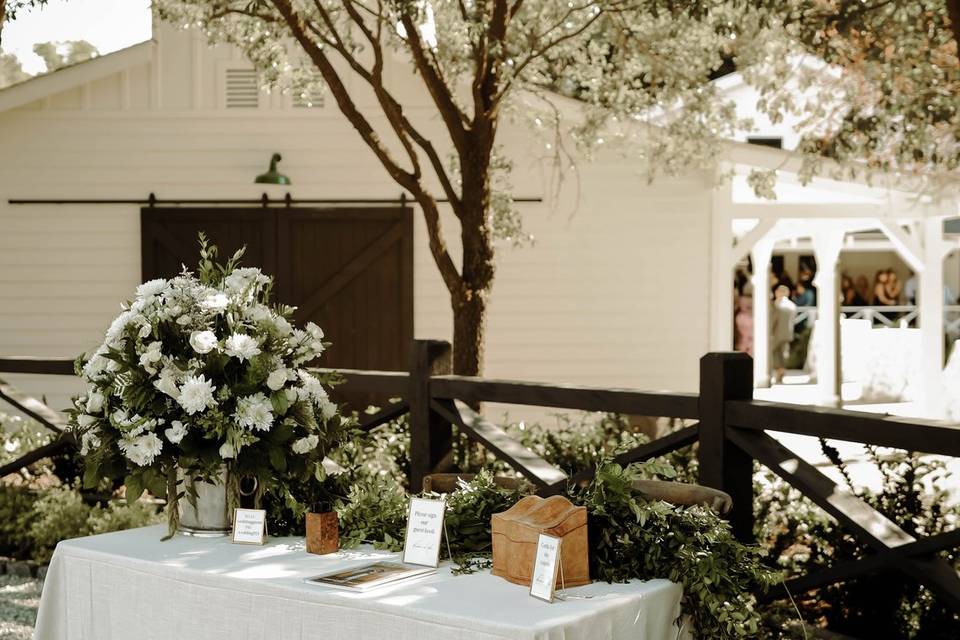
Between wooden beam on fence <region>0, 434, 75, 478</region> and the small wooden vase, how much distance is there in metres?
4.00

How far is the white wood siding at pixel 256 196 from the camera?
11.1 m

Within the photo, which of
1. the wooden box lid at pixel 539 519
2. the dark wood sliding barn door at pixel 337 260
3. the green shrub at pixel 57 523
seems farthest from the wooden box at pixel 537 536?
the dark wood sliding barn door at pixel 337 260

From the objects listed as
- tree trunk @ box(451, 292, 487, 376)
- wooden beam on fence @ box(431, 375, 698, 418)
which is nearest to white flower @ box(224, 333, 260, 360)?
wooden beam on fence @ box(431, 375, 698, 418)

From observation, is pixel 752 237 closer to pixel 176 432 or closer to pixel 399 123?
pixel 399 123

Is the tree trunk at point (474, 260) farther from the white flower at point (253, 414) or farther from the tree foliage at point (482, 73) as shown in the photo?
the white flower at point (253, 414)

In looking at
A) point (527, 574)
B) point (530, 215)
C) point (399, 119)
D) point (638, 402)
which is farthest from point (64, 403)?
point (527, 574)

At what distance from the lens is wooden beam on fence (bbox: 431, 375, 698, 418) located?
4234 millimetres

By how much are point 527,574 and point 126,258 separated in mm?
9040

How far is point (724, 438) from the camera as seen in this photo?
4.04m

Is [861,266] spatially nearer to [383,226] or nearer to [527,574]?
[383,226]

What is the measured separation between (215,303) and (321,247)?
25.5 ft

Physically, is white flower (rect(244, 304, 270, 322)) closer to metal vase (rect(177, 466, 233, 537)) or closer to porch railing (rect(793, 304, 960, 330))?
metal vase (rect(177, 466, 233, 537))

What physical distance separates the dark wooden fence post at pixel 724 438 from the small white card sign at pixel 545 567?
55.5 inches

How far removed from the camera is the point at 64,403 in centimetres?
Answer: 1117
